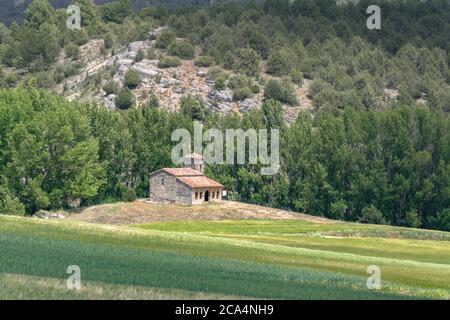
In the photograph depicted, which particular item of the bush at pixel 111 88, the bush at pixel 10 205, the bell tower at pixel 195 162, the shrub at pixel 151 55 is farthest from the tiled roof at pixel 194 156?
the shrub at pixel 151 55

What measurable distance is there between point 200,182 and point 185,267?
2869 inches

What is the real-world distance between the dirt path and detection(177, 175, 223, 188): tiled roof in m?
2.63

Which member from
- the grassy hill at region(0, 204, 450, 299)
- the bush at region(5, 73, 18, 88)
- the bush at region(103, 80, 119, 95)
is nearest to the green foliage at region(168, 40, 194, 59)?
the bush at region(103, 80, 119, 95)

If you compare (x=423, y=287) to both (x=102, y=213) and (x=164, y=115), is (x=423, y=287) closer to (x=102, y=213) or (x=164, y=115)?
(x=102, y=213)

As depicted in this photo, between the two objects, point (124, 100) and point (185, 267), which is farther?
point (124, 100)

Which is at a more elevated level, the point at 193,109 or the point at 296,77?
the point at 296,77

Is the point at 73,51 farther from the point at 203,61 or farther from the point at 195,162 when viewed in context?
the point at 195,162

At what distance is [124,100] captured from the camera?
6235 inches

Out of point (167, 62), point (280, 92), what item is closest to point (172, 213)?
point (280, 92)

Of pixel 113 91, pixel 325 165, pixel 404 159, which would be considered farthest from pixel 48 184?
pixel 113 91

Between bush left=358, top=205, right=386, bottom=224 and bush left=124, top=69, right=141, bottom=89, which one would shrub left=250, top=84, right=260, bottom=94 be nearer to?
bush left=124, top=69, right=141, bottom=89

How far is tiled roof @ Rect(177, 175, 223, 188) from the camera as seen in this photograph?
116 meters

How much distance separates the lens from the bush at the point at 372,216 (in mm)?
114188

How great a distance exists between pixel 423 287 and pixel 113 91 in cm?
11820
